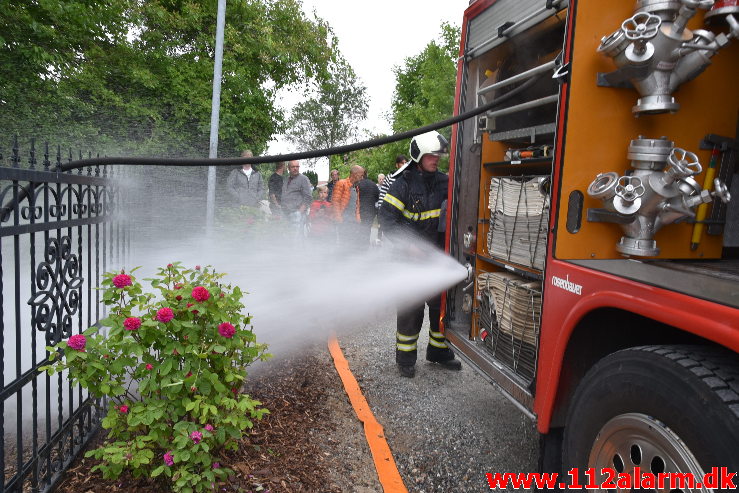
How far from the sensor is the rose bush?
2283 mm

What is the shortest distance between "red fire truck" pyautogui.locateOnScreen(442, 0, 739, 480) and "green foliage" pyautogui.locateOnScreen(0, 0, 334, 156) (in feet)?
27.3

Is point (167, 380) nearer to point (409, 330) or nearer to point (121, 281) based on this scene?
point (121, 281)

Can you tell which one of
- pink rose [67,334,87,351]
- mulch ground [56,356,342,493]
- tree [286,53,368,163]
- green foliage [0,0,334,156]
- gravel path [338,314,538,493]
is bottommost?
gravel path [338,314,538,493]

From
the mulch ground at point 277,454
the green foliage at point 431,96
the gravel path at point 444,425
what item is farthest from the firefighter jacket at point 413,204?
the green foliage at point 431,96

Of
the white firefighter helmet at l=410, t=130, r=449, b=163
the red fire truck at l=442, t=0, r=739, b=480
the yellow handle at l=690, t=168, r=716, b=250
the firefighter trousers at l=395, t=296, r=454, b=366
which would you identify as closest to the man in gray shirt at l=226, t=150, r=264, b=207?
the white firefighter helmet at l=410, t=130, r=449, b=163

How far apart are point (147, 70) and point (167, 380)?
958 cm

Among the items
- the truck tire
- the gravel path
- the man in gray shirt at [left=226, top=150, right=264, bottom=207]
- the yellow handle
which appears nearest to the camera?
the truck tire

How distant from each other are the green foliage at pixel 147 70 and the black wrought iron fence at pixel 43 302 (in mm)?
6863

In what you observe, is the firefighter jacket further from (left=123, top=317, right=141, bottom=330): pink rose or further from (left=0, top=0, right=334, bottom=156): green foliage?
(left=0, top=0, right=334, bottom=156): green foliage

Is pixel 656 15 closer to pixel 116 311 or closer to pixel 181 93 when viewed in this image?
pixel 116 311

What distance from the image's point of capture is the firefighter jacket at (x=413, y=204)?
180 inches

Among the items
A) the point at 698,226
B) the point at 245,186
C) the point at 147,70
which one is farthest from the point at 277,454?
the point at 147,70

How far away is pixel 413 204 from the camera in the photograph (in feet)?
15.1

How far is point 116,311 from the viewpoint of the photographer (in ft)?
8.15
